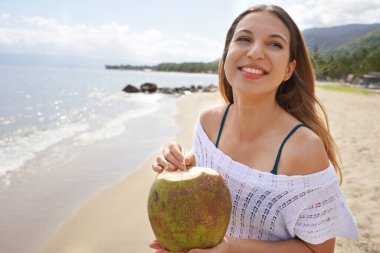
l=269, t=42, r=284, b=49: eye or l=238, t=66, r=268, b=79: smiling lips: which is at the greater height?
l=269, t=42, r=284, b=49: eye

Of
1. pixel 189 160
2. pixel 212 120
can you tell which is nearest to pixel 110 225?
pixel 212 120

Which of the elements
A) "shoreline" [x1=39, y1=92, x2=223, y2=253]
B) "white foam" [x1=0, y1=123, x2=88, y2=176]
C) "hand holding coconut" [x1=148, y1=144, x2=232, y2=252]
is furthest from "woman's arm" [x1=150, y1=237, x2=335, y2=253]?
"white foam" [x1=0, y1=123, x2=88, y2=176]

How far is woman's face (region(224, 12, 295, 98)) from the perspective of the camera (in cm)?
191

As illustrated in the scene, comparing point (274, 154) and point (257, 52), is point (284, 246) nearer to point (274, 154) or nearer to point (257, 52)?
point (274, 154)

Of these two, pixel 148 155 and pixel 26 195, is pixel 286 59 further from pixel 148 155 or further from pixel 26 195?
pixel 148 155

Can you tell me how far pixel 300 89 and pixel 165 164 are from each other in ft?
3.22

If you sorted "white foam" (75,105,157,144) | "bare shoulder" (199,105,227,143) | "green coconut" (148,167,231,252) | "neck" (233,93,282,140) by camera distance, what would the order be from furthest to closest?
"white foam" (75,105,157,144), "bare shoulder" (199,105,227,143), "neck" (233,93,282,140), "green coconut" (148,167,231,252)

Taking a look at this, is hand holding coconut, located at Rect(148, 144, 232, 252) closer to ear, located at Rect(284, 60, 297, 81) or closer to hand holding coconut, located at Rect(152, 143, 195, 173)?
hand holding coconut, located at Rect(152, 143, 195, 173)

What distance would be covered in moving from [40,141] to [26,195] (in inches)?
179

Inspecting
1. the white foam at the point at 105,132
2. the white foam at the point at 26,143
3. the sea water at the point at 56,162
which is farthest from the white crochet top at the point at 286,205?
the white foam at the point at 105,132

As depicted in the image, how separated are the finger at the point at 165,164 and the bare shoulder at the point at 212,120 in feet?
1.73

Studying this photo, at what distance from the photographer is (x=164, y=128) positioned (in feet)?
42.1

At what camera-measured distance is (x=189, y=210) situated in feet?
4.95

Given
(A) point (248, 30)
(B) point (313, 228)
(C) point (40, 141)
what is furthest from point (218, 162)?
(C) point (40, 141)
